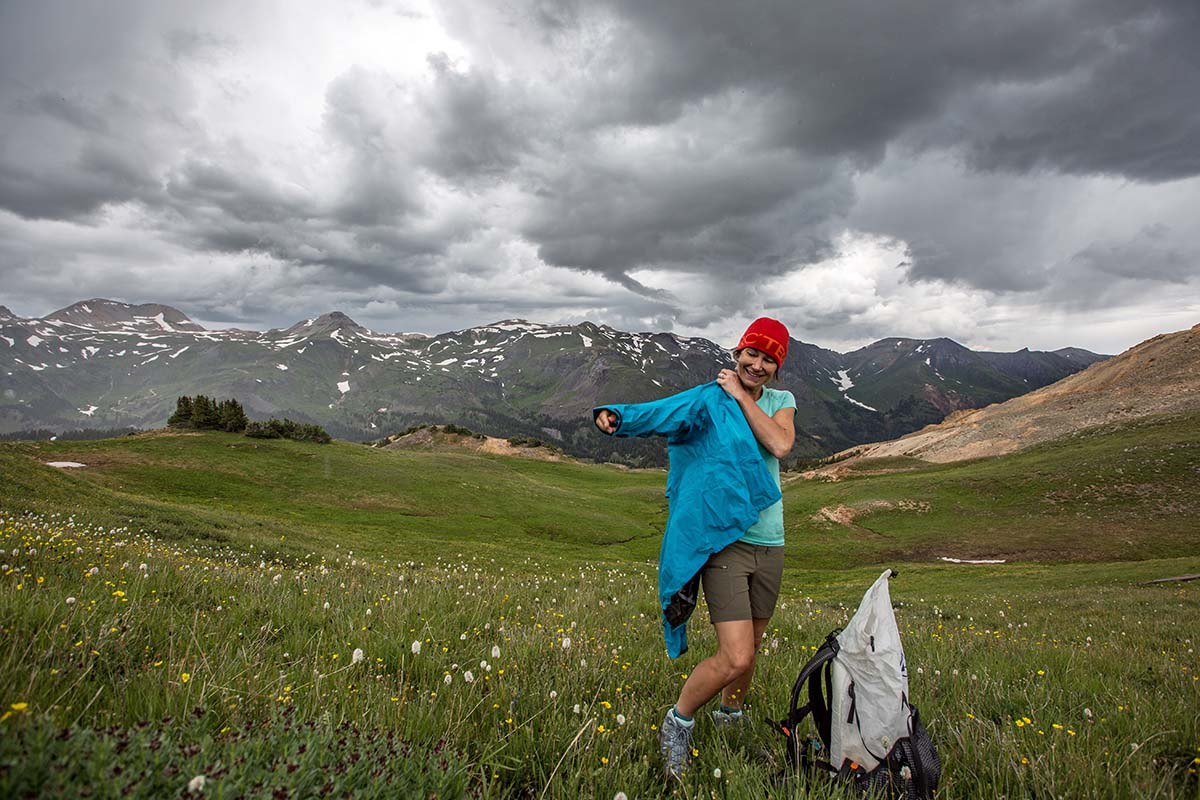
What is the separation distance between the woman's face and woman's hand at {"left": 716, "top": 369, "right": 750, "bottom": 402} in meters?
0.07

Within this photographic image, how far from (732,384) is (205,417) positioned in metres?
86.5

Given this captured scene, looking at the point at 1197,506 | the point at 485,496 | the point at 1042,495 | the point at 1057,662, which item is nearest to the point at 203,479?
the point at 485,496

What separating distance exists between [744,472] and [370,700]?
10.7ft

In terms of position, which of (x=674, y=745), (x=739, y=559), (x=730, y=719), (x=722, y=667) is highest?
(x=739, y=559)

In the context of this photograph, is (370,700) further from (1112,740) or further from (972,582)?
(972,582)

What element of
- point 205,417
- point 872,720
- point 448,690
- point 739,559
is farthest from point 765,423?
point 205,417

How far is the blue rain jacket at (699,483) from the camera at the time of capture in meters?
4.38

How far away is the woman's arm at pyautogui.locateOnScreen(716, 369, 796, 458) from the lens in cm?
475

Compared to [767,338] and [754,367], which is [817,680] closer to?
[754,367]

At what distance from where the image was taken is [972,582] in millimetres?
28641

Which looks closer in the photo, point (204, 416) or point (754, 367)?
point (754, 367)

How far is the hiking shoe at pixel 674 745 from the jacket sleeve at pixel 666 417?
2.27 m

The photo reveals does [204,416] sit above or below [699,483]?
above

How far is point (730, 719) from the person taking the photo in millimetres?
4586
